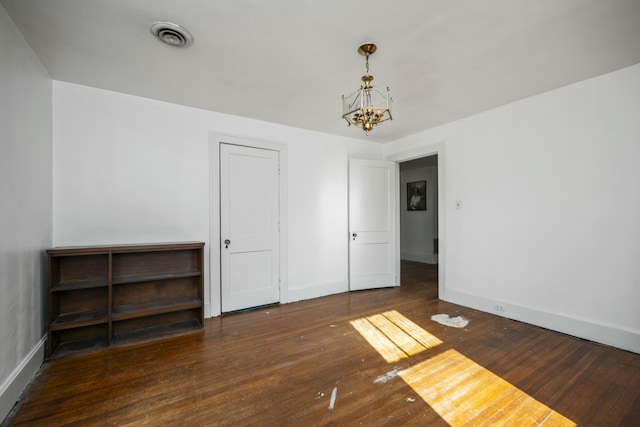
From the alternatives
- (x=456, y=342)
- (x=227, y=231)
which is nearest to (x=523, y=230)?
(x=456, y=342)

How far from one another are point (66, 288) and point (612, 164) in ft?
16.9

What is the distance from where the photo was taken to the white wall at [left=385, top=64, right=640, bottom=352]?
257 cm

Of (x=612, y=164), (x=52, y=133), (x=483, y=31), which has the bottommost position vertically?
(x=612, y=164)

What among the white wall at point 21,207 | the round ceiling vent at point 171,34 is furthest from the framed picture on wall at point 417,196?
the white wall at point 21,207

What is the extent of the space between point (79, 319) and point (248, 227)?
191cm

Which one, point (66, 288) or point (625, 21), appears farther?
point (66, 288)

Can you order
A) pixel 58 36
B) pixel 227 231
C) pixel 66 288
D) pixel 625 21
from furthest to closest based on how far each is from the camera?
pixel 227 231 → pixel 66 288 → pixel 58 36 → pixel 625 21

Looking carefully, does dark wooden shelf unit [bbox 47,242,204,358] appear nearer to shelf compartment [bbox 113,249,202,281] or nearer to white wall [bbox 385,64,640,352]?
shelf compartment [bbox 113,249,202,281]

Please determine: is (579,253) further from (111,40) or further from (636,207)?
(111,40)

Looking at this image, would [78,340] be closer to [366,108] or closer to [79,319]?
[79,319]

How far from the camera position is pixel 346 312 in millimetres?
3623

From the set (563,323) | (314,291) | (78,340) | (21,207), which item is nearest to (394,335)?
(314,291)

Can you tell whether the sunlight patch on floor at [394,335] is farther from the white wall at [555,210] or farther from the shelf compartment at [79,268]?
the shelf compartment at [79,268]

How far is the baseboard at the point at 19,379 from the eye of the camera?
1742 mm
